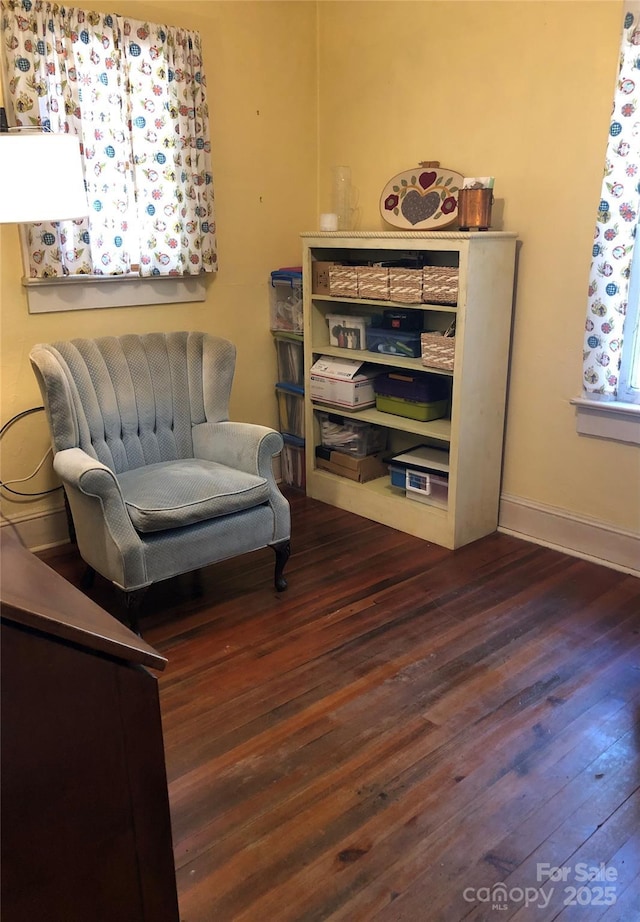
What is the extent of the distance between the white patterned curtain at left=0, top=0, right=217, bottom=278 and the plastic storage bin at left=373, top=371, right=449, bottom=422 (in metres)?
1.05

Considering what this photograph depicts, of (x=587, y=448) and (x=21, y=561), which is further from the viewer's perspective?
(x=587, y=448)

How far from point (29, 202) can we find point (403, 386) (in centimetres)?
203

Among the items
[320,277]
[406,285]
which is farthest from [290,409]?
[406,285]

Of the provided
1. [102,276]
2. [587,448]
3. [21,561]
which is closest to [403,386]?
[587,448]

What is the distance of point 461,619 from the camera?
271cm

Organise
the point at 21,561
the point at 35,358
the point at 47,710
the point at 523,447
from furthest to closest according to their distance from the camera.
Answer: the point at 523,447 → the point at 35,358 → the point at 21,561 → the point at 47,710

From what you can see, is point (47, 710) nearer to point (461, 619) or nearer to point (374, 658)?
point (374, 658)

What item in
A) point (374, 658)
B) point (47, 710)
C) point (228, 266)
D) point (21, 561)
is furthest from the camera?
point (228, 266)

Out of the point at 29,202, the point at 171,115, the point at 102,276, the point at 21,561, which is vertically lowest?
the point at 21,561

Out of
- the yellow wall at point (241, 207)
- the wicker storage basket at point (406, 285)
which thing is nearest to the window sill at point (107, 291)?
the yellow wall at point (241, 207)

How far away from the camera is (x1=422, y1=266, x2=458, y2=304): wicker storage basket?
3.04 m

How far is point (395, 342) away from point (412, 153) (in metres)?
0.96

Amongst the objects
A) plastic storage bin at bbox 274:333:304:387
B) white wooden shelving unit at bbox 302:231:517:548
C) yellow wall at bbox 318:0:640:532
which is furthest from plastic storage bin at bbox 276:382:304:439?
yellow wall at bbox 318:0:640:532

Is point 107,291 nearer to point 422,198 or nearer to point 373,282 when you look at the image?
point 373,282
